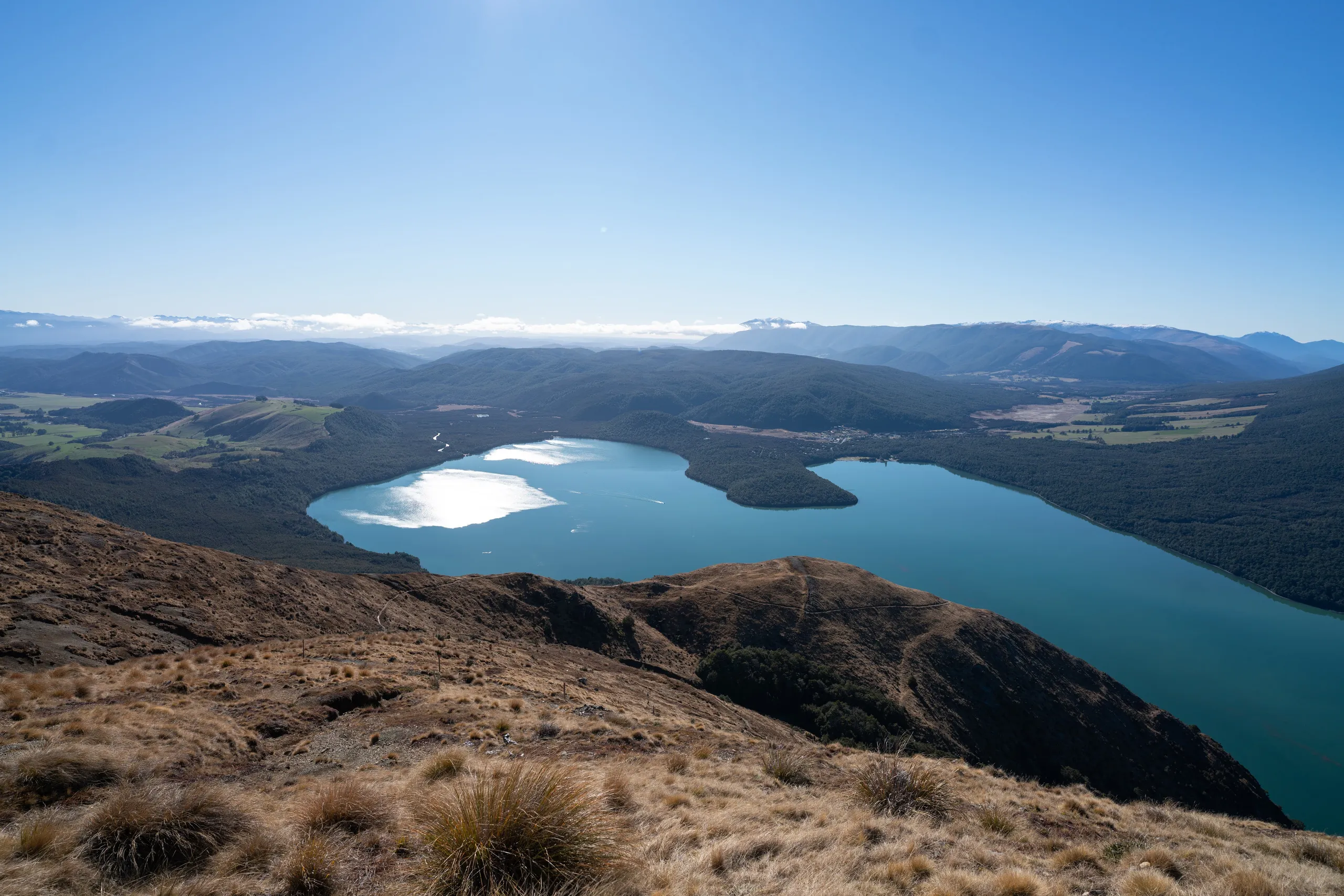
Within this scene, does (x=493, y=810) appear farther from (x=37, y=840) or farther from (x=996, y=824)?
(x=996, y=824)

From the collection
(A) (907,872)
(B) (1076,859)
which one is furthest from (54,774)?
(B) (1076,859)

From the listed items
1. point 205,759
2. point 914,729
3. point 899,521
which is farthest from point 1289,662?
point 205,759

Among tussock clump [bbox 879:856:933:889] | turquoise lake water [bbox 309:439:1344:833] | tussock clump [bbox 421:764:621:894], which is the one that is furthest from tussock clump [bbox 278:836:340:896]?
turquoise lake water [bbox 309:439:1344:833]

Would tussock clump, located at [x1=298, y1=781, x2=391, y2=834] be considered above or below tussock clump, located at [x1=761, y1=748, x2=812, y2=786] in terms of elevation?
above

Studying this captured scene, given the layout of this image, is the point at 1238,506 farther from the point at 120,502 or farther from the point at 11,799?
the point at 120,502

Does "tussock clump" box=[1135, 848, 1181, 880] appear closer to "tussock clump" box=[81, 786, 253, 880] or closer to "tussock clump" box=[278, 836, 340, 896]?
"tussock clump" box=[278, 836, 340, 896]
